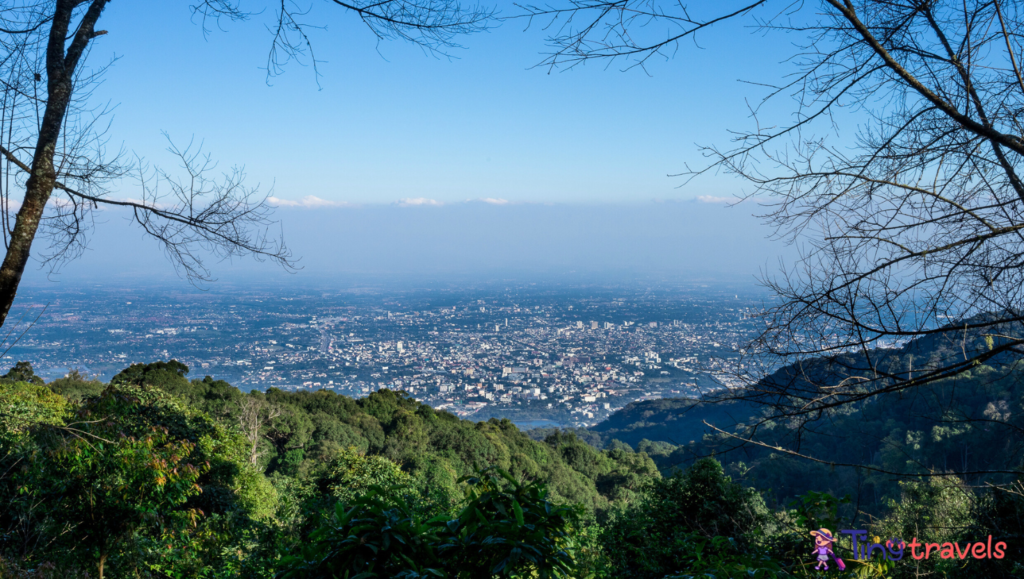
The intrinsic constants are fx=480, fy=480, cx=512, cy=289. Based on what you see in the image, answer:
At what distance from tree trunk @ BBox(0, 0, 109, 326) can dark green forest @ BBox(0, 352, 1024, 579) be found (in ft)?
2.75

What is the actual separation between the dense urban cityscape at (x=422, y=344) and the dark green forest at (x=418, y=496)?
14.6 m

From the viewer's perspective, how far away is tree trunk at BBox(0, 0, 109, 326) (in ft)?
6.93

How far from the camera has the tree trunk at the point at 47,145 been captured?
2111mm

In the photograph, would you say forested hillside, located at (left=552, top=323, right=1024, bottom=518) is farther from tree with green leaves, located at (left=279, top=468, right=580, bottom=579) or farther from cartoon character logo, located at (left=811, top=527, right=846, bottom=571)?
tree with green leaves, located at (left=279, top=468, right=580, bottom=579)

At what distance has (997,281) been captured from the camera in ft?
6.08

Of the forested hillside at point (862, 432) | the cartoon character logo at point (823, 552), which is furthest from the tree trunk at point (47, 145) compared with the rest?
the cartoon character logo at point (823, 552)

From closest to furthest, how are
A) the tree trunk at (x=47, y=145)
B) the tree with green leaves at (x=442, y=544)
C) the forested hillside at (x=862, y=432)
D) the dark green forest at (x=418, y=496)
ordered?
1. the tree with green leaves at (x=442, y=544)
2. the dark green forest at (x=418, y=496)
3. the forested hillside at (x=862, y=432)
4. the tree trunk at (x=47, y=145)

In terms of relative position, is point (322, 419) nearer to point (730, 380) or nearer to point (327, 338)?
point (730, 380)

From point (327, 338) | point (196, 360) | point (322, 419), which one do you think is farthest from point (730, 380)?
point (327, 338)

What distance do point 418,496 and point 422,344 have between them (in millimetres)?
42811

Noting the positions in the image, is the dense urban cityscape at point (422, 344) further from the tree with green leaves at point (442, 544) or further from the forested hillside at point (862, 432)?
the tree with green leaves at point (442, 544)

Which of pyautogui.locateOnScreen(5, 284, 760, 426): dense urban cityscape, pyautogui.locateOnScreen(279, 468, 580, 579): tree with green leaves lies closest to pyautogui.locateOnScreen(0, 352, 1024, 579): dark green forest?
pyautogui.locateOnScreen(279, 468, 580, 579): tree with green leaves

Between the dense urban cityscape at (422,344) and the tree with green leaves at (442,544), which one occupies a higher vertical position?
the tree with green leaves at (442,544)

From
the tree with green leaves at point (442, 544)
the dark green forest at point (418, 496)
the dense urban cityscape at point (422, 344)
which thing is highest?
the tree with green leaves at point (442, 544)
